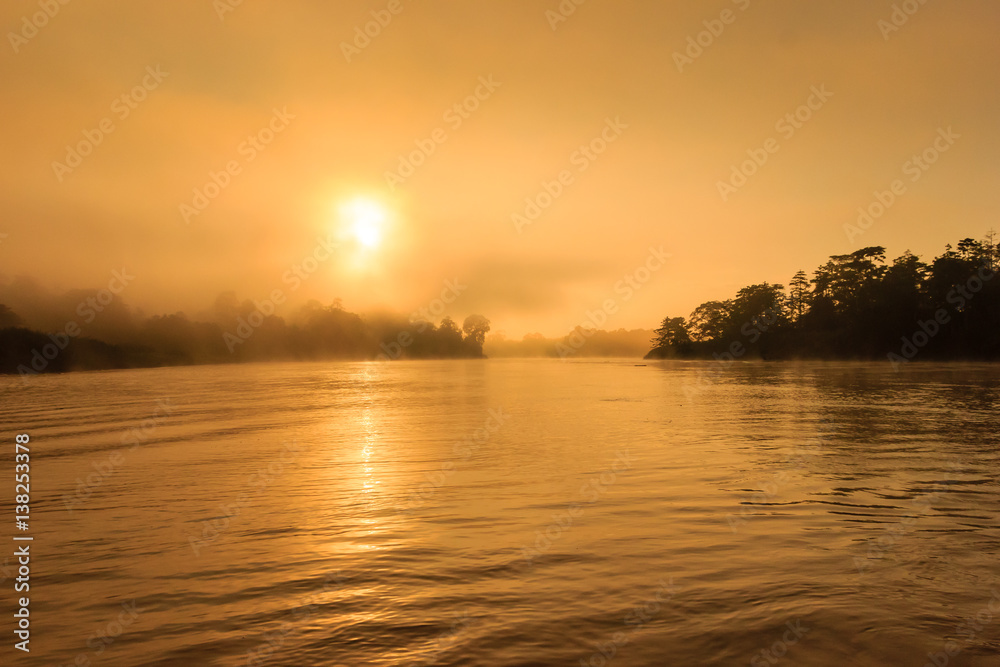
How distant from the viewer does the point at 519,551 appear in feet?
31.3

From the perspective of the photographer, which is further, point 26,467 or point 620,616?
point 26,467

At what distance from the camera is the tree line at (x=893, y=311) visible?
112 metres

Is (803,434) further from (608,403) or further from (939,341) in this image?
(939,341)

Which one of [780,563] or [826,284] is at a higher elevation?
[826,284]

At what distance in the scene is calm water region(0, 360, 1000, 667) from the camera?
250 inches

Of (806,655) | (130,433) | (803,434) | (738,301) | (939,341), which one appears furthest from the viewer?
(738,301)

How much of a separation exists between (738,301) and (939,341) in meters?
71.1

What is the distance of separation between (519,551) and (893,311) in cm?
14463

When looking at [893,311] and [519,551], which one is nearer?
[519,551]

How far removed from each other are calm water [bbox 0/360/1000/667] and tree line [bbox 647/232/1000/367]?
111m

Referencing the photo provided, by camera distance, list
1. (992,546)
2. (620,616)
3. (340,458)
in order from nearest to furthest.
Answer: (620,616) → (992,546) → (340,458)

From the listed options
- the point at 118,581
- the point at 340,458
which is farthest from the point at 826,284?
the point at 118,581

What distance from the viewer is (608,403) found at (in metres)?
39.1

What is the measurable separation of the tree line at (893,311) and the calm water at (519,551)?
365ft
